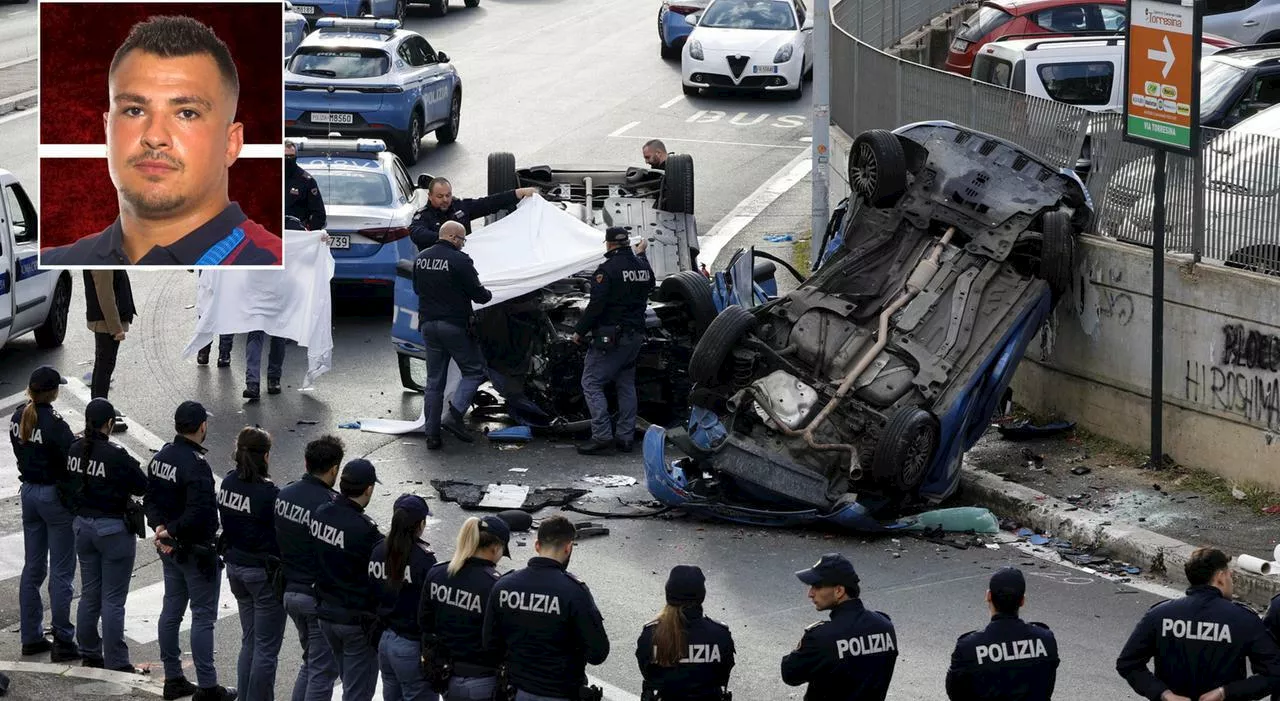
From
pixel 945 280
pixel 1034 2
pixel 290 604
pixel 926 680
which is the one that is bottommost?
pixel 926 680

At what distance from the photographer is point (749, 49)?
28.9 metres

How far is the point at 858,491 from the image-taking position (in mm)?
12352

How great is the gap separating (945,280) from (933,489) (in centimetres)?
155

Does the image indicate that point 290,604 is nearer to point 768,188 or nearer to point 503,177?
point 503,177

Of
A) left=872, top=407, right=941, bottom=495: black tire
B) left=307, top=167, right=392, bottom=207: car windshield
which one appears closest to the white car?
left=307, top=167, right=392, bottom=207: car windshield

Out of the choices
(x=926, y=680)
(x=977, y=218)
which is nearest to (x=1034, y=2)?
(x=977, y=218)

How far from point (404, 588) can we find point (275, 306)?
7.84 meters

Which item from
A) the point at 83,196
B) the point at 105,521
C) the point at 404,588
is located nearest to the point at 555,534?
the point at 404,588

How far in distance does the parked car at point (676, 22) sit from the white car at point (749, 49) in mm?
2739

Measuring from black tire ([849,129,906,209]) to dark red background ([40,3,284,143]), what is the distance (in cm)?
423

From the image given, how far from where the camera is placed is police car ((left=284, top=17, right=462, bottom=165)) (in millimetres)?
24359

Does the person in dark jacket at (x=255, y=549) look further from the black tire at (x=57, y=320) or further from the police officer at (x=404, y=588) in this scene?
the black tire at (x=57, y=320)

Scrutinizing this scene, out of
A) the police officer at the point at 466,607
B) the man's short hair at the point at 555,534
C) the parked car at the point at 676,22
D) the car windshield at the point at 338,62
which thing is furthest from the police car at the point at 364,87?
the man's short hair at the point at 555,534

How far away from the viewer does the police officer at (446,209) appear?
1586 centimetres
